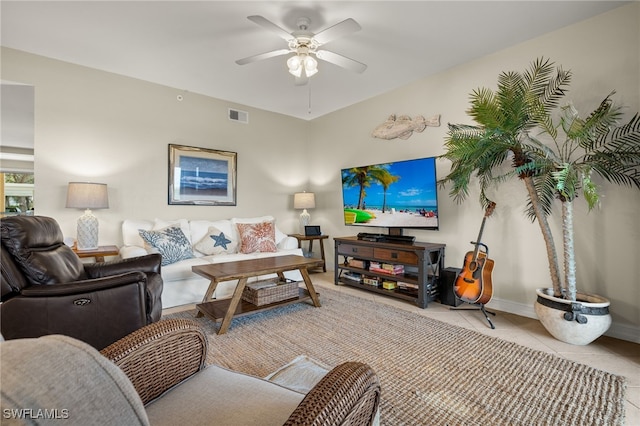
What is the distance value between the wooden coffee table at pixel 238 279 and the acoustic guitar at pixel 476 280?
4.61 ft

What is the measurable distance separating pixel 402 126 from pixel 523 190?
1.60 m

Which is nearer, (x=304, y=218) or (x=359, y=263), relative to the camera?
(x=359, y=263)

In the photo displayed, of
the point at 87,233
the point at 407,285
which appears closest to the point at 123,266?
the point at 87,233

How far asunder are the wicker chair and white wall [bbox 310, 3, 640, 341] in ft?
8.60

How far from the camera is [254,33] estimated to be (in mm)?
2723

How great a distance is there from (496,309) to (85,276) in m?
3.69

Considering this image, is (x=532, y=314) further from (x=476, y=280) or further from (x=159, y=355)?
(x=159, y=355)

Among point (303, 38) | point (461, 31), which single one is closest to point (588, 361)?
point (461, 31)

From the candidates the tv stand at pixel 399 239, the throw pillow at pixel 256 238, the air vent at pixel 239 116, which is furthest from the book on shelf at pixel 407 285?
the air vent at pixel 239 116

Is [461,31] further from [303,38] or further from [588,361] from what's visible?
[588,361]

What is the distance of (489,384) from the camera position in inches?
69.0

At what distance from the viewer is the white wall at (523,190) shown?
2345mm

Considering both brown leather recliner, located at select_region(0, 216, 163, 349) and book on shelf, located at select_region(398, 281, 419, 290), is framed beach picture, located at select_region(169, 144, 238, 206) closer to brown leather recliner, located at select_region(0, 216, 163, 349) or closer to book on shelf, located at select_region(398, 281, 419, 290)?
brown leather recliner, located at select_region(0, 216, 163, 349)

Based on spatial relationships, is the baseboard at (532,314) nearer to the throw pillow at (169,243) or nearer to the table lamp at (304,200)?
the table lamp at (304,200)
